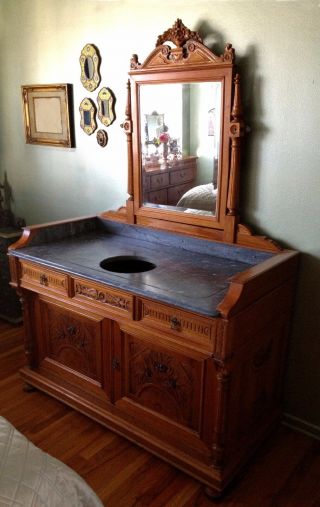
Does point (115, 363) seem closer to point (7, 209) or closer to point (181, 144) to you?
point (181, 144)

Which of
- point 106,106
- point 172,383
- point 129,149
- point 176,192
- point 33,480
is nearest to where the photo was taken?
point 33,480

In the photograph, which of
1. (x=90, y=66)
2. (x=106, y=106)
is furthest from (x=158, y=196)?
(x=90, y=66)

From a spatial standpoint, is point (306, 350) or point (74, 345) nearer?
point (306, 350)

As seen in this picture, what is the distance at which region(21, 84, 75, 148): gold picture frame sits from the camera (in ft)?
8.66

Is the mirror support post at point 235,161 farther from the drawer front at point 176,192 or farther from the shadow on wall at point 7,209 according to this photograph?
the shadow on wall at point 7,209

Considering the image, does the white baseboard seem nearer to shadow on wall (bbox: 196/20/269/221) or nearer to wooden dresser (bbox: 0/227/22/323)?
shadow on wall (bbox: 196/20/269/221)

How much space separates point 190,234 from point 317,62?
2.94 ft

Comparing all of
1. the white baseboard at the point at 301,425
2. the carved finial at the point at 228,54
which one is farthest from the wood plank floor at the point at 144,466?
the carved finial at the point at 228,54

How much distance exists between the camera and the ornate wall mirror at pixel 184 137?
1.89m

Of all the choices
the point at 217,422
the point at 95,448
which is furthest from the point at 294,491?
the point at 95,448

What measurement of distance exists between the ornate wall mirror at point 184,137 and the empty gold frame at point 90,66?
0.32m

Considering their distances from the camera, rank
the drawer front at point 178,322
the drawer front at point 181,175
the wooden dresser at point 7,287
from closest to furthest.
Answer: the drawer front at point 178,322 → the drawer front at point 181,175 → the wooden dresser at point 7,287

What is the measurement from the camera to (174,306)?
5.38 ft

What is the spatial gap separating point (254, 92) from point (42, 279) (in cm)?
126
